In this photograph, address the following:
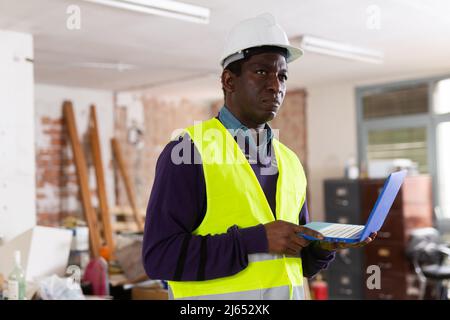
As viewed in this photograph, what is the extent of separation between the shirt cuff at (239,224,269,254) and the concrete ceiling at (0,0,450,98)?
2.66 m

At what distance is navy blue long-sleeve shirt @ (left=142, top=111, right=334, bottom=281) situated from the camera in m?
1.34

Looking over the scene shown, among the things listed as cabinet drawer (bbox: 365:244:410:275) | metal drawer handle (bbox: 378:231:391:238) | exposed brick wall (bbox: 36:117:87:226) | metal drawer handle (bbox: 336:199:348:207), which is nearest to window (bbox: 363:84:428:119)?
metal drawer handle (bbox: 336:199:348:207)

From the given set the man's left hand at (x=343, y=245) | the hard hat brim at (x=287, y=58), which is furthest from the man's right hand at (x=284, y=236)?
the hard hat brim at (x=287, y=58)

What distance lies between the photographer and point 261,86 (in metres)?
1.45

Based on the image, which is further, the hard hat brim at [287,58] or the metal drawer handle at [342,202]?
the metal drawer handle at [342,202]

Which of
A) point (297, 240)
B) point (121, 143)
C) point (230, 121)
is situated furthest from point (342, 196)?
point (297, 240)

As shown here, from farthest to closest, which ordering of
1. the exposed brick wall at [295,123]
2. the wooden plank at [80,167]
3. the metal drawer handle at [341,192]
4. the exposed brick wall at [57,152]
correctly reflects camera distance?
the exposed brick wall at [295,123] → the exposed brick wall at [57,152] → the wooden plank at [80,167] → the metal drawer handle at [341,192]

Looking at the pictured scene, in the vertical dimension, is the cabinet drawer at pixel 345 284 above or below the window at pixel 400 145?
below

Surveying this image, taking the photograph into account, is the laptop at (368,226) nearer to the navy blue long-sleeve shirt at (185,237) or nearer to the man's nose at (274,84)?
the navy blue long-sleeve shirt at (185,237)

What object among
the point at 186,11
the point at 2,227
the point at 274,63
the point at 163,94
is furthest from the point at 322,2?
the point at 163,94

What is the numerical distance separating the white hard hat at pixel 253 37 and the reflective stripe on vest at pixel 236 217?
24cm

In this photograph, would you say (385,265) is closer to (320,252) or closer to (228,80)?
(320,252)

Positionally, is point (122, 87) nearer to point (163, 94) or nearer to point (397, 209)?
point (163, 94)

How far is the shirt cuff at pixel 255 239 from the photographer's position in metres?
1.33
